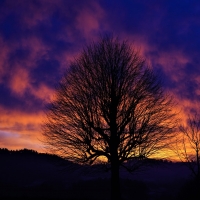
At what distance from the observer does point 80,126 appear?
24.5 m

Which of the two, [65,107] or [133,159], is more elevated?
[65,107]

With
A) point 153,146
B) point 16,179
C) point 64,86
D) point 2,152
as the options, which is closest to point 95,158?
point 153,146

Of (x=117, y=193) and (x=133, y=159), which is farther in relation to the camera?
(x=133, y=159)

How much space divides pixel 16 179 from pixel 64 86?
61.6 meters

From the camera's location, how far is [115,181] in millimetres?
23266

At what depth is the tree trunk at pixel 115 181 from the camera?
900 inches

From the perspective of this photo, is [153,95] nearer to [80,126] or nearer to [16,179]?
[80,126]

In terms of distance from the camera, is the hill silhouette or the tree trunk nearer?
the tree trunk

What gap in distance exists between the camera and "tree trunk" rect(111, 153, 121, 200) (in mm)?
22859

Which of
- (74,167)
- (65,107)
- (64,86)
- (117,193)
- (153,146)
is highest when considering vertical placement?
(64,86)

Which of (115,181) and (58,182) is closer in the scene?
(115,181)

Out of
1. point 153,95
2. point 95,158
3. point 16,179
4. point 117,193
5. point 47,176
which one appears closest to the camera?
point 117,193

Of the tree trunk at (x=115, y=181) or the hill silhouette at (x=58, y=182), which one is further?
the hill silhouette at (x=58, y=182)

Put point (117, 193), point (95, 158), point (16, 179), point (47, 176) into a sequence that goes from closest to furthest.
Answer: point (117, 193), point (95, 158), point (16, 179), point (47, 176)
